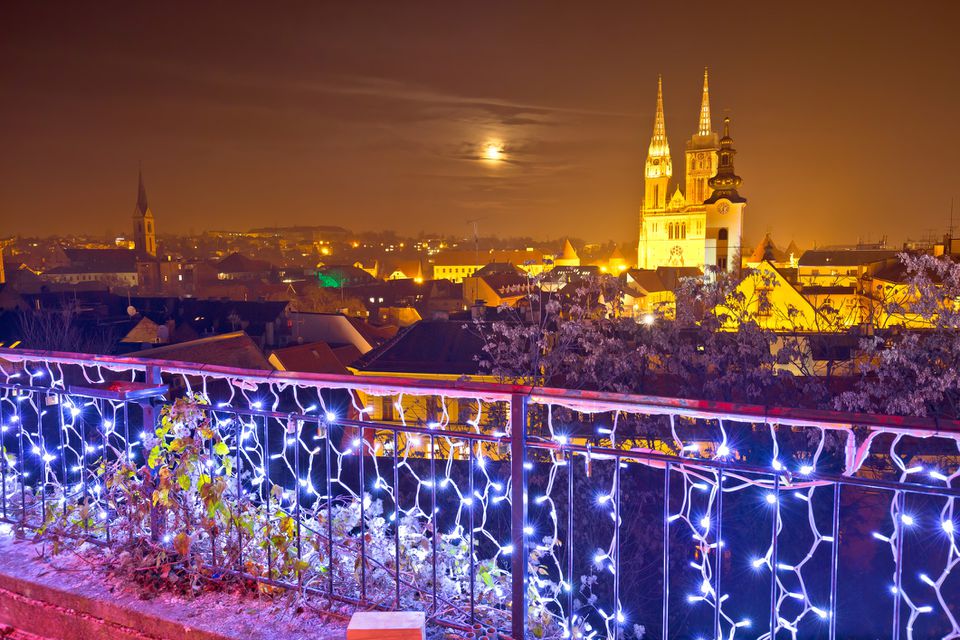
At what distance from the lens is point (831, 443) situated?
1166 cm

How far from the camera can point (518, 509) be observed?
2.99 m

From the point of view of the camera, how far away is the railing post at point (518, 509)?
113 inches

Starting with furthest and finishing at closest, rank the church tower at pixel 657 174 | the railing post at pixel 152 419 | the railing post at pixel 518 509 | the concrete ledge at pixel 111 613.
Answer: the church tower at pixel 657 174 < the railing post at pixel 152 419 < the concrete ledge at pixel 111 613 < the railing post at pixel 518 509

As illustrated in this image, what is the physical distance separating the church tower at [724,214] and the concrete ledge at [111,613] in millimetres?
82655

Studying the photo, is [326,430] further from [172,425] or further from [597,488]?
[597,488]

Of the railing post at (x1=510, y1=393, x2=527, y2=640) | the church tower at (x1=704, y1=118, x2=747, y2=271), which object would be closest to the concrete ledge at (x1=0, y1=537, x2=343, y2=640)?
the railing post at (x1=510, y1=393, x2=527, y2=640)

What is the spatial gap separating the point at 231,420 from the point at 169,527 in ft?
2.14

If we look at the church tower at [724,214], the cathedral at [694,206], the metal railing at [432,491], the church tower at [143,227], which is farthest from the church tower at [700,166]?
the metal railing at [432,491]

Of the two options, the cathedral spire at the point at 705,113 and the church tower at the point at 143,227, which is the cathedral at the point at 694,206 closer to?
the cathedral spire at the point at 705,113

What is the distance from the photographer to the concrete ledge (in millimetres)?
3285

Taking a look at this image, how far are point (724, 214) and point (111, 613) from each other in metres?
86.3

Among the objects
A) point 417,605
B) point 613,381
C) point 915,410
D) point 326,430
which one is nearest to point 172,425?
point 326,430

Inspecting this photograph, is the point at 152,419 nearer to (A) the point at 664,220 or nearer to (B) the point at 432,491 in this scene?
(B) the point at 432,491

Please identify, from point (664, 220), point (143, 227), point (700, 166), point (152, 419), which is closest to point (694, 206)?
point (664, 220)
